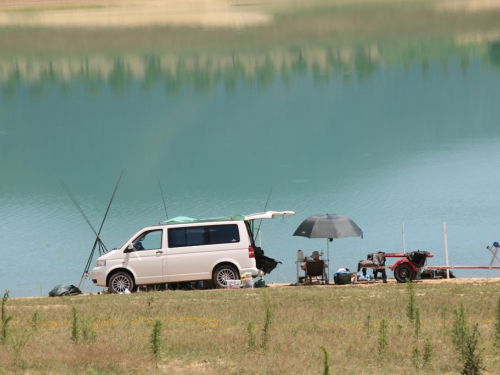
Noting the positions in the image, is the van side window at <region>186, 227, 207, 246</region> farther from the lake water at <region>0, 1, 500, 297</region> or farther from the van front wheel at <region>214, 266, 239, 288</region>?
the lake water at <region>0, 1, 500, 297</region>

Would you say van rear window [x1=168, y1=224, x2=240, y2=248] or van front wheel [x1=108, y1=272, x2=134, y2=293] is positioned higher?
van rear window [x1=168, y1=224, x2=240, y2=248]

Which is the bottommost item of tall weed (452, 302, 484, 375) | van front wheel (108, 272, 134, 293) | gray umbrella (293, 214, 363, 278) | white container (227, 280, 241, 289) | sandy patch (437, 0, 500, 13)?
tall weed (452, 302, 484, 375)

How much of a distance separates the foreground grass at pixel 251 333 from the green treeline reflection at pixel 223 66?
7201 centimetres

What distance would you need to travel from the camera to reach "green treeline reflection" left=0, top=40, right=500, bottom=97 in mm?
92250

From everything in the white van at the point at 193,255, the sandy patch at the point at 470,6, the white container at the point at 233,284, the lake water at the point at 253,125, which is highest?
the sandy patch at the point at 470,6

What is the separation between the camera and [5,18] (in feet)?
398

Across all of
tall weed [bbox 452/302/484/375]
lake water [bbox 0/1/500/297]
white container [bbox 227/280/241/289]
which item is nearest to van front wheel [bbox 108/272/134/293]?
white container [bbox 227/280/241/289]

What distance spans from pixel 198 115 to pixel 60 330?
200 ft

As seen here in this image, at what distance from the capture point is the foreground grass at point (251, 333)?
10570 mm

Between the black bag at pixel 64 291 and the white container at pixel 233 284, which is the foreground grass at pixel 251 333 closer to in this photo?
the white container at pixel 233 284

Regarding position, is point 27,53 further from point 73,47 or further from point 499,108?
point 499,108

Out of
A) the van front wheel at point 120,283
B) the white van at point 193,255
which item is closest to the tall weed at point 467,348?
the white van at point 193,255

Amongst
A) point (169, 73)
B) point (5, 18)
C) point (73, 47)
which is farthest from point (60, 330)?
point (5, 18)

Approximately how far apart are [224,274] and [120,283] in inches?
84.7
